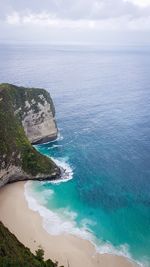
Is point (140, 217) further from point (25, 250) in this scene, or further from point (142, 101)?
point (142, 101)

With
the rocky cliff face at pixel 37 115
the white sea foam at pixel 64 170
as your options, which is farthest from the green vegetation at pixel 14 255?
the rocky cliff face at pixel 37 115

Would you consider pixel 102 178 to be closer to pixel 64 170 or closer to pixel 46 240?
pixel 64 170

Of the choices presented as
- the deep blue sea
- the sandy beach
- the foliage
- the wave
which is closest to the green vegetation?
the sandy beach

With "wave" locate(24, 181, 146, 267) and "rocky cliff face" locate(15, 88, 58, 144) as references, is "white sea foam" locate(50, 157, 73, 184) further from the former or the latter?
"rocky cliff face" locate(15, 88, 58, 144)

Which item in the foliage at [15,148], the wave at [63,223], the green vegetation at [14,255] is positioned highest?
the foliage at [15,148]

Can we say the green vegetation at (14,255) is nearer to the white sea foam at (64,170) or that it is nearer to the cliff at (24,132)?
the cliff at (24,132)

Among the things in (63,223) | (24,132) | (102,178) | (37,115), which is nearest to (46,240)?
(63,223)
